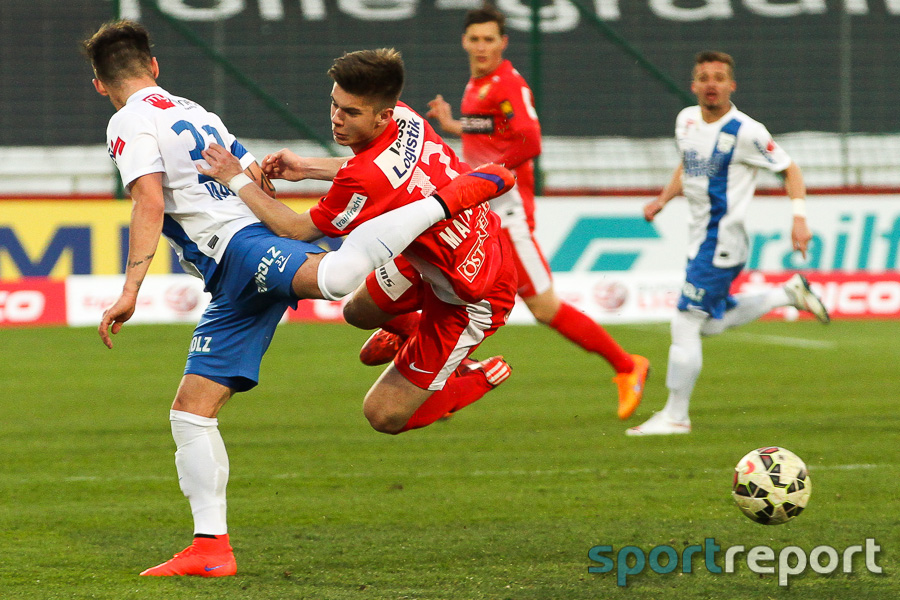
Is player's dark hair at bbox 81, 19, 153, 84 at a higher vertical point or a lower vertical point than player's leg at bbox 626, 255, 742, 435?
higher

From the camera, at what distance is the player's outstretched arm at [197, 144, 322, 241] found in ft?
15.1

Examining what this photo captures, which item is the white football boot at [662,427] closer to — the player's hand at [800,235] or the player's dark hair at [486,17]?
A: the player's hand at [800,235]

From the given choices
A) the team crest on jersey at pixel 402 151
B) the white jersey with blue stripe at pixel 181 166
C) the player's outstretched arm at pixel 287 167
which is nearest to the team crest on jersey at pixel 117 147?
the white jersey with blue stripe at pixel 181 166

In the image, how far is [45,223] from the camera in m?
14.1

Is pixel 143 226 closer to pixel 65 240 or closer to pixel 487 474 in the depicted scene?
pixel 487 474

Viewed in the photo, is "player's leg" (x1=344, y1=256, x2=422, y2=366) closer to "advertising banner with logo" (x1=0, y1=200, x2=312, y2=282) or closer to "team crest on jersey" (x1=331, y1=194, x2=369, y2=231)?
"team crest on jersey" (x1=331, y1=194, x2=369, y2=231)

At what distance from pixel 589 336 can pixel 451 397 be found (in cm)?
233

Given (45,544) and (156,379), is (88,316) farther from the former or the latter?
(45,544)

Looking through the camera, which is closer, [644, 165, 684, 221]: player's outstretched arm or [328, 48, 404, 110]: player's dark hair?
[328, 48, 404, 110]: player's dark hair

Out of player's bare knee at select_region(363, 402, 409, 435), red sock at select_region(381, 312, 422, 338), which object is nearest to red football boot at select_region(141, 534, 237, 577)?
player's bare knee at select_region(363, 402, 409, 435)

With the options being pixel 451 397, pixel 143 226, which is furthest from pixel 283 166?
pixel 451 397

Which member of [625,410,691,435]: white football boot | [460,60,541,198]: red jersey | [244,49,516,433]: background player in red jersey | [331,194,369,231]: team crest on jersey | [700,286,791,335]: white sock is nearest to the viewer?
[244,49,516,433]: background player in red jersey

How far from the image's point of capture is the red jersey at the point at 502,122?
323 inches

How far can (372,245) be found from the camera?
4.56m
